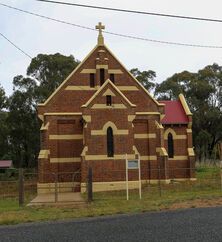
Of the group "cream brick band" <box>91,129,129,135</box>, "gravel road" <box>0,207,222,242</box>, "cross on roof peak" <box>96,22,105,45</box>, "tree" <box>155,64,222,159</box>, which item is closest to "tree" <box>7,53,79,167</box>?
"tree" <box>155,64,222,159</box>

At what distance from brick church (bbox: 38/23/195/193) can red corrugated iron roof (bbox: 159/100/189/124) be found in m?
1.18

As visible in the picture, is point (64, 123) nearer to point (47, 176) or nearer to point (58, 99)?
point (58, 99)

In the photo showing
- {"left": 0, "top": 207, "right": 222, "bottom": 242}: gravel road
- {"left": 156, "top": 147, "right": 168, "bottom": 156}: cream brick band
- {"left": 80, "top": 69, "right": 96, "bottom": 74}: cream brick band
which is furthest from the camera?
{"left": 80, "top": 69, "right": 96, "bottom": 74}: cream brick band

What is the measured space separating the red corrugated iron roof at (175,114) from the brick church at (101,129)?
1.18 m

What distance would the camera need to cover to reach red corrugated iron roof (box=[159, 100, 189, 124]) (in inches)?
1499

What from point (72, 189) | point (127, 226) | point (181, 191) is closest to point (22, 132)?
point (72, 189)

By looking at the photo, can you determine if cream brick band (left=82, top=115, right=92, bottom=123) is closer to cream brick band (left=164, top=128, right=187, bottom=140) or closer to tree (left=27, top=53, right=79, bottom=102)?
cream brick band (left=164, top=128, right=187, bottom=140)

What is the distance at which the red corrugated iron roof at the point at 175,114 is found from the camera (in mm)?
38062

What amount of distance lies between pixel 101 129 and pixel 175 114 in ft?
Answer: 35.1

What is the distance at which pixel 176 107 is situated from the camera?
39.7 metres

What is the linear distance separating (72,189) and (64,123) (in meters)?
4.92

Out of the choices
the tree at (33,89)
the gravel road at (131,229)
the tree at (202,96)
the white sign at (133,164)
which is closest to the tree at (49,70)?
the tree at (33,89)

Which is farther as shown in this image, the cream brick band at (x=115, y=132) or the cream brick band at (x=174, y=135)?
the cream brick band at (x=174, y=135)

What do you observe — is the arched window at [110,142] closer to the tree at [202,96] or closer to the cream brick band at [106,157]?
the cream brick band at [106,157]
